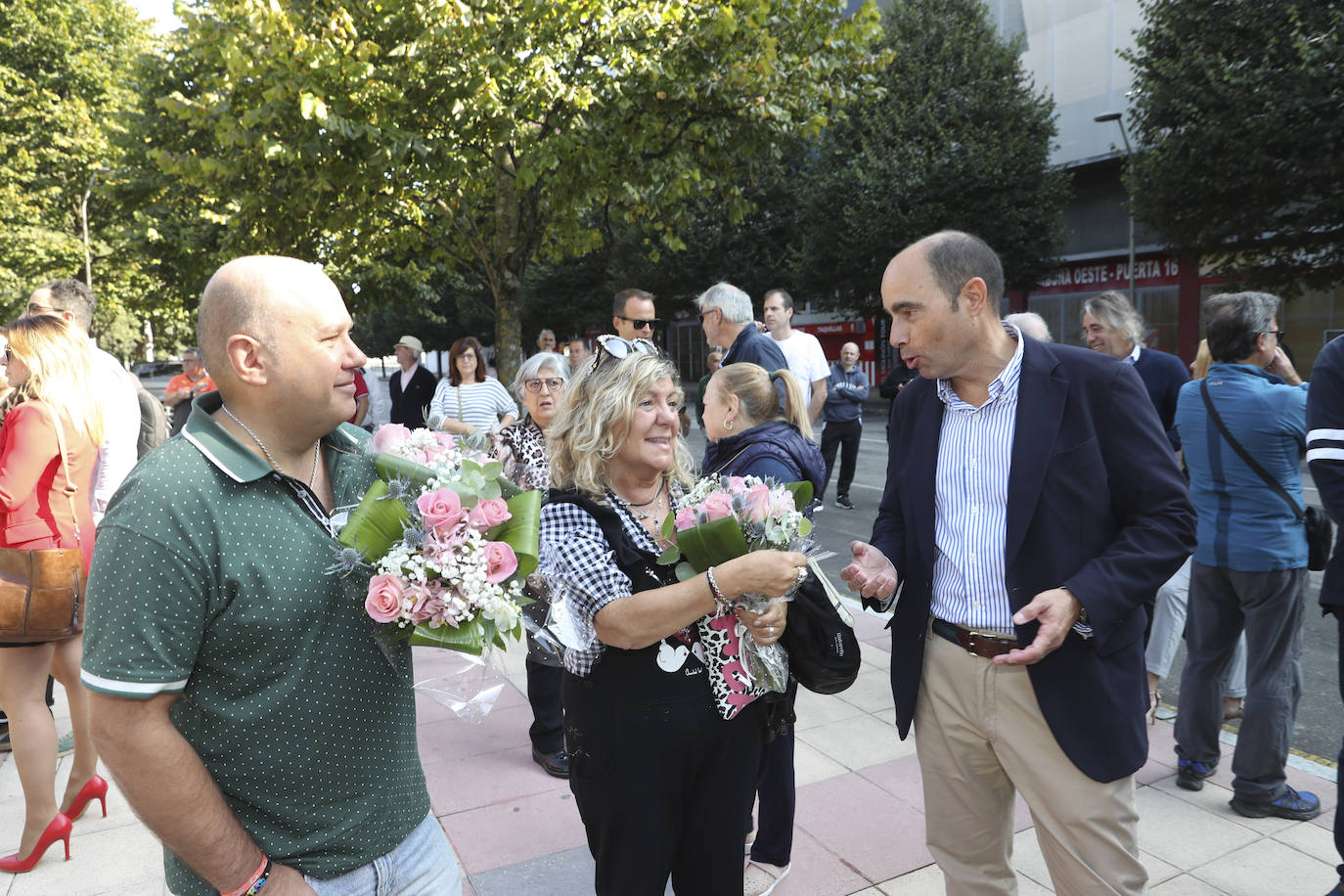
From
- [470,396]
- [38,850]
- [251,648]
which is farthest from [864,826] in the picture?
[470,396]

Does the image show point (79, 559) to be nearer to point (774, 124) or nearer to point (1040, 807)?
point (1040, 807)

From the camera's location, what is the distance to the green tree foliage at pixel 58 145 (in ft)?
68.5

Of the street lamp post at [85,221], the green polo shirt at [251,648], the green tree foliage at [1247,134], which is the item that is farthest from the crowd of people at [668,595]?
the street lamp post at [85,221]

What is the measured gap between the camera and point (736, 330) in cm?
586

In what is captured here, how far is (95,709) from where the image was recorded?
4.58 feet

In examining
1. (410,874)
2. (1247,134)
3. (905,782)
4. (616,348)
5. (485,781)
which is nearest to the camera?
(410,874)

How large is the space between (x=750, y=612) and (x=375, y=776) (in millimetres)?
913

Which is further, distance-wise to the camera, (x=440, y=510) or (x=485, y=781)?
(x=485, y=781)

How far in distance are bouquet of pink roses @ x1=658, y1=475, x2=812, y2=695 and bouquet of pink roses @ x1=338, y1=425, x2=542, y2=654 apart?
0.43m

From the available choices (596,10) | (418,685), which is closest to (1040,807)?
(418,685)

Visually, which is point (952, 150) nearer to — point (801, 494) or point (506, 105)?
point (506, 105)

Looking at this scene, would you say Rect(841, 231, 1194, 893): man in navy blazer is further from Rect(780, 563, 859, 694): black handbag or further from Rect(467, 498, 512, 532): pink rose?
Rect(467, 498, 512, 532): pink rose

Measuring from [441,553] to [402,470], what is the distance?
10.3 inches

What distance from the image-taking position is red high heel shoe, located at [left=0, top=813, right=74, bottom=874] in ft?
11.1
